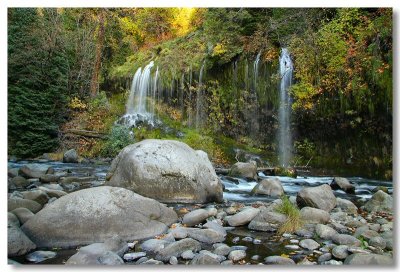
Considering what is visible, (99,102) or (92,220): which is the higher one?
(99,102)

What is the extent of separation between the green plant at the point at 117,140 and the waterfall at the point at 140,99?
0.85ft

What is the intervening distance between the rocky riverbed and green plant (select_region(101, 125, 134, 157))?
73cm

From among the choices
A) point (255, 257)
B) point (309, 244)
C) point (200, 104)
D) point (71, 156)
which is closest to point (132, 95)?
point (200, 104)

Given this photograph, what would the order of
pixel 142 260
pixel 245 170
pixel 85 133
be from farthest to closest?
pixel 245 170
pixel 85 133
pixel 142 260

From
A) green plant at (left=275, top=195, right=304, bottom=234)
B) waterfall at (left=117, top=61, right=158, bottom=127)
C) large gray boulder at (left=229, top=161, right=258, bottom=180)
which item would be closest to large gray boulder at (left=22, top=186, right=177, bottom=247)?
green plant at (left=275, top=195, right=304, bottom=234)

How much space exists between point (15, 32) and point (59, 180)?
64.2 inches

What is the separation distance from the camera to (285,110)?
15.7 ft

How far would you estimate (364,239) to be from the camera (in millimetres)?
2955

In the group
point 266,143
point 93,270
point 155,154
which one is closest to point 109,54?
point 155,154

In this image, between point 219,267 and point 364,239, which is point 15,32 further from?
point 364,239

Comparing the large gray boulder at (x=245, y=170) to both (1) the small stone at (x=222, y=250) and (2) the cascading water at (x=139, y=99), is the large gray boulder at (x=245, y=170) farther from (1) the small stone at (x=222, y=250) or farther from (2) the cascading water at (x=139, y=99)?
(1) the small stone at (x=222, y=250)

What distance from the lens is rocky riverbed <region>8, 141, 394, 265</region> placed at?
2717 millimetres

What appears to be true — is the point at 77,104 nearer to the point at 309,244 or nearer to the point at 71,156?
the point at 71,156

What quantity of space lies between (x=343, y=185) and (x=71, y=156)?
3.09 metres
